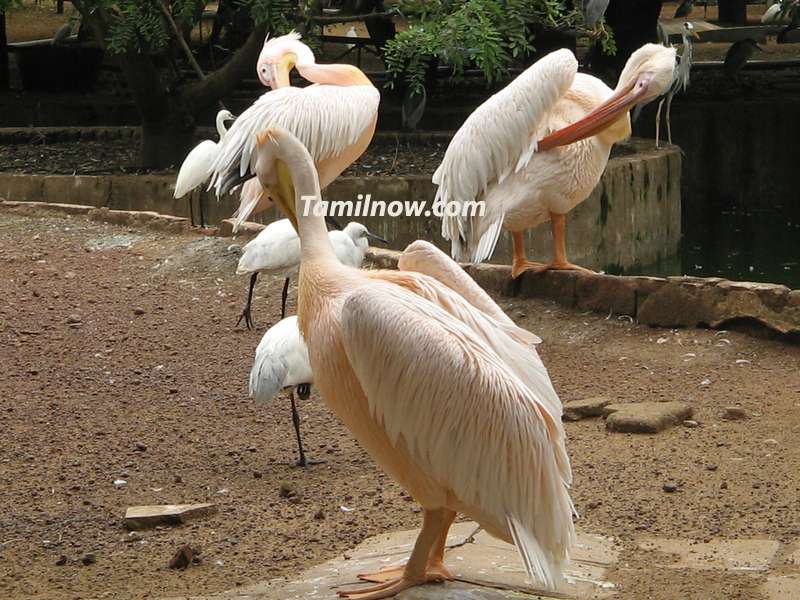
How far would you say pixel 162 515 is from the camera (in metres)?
4.38

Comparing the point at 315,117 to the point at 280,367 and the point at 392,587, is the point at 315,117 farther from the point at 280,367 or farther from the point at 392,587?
the point at 392,587

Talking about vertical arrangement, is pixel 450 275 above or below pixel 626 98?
below

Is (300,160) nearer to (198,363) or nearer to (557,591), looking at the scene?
(557,591)

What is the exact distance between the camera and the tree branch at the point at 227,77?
447 inches

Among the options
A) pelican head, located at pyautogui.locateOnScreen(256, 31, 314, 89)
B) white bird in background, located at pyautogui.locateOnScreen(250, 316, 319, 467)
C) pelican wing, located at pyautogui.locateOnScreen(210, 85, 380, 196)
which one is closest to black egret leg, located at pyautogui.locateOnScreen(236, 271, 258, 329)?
pelican wing, located at pyautogui.locateOnScreen(210, 85, 380, 196)

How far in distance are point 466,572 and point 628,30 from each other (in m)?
12.1

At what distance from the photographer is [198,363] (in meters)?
6.45

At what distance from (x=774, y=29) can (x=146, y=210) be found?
8252 millimetres

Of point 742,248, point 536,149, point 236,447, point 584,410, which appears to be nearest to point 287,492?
point 236,447

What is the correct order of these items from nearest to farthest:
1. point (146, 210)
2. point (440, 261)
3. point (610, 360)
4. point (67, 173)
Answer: point (440, 261) < point (610, 360) < point (146, 210) < point (67, 173)

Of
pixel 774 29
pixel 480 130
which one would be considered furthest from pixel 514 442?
pixel 774 29

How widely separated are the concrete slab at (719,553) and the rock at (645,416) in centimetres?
111

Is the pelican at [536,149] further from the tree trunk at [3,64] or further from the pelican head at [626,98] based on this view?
the tree trunk at [3,64]

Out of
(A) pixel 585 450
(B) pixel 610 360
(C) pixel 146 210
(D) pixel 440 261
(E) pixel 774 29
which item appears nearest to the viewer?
(D) pixel 440 261
